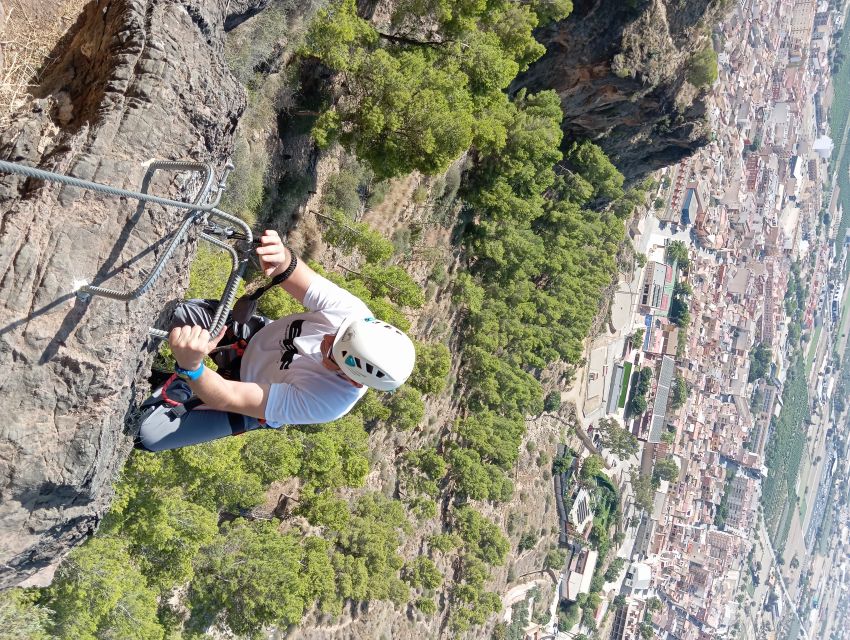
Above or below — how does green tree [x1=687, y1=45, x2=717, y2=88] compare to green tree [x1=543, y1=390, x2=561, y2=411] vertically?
above

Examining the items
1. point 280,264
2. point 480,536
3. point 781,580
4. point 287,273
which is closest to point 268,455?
→ point 287,273

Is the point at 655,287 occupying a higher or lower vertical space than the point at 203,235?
higher

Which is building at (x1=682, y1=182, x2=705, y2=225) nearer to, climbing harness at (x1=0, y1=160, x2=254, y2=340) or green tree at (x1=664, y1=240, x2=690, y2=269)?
green tree at (x1=664, y1=240, x2=690, y2=269)

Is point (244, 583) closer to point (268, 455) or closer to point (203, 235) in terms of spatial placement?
point (268, 455)

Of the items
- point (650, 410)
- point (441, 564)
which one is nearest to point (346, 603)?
point (441, 564)

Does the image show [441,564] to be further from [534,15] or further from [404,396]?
[534,15]

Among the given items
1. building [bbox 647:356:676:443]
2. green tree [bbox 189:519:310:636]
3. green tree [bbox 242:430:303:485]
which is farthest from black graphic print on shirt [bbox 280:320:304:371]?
building [bbox 647:356:676:443]
